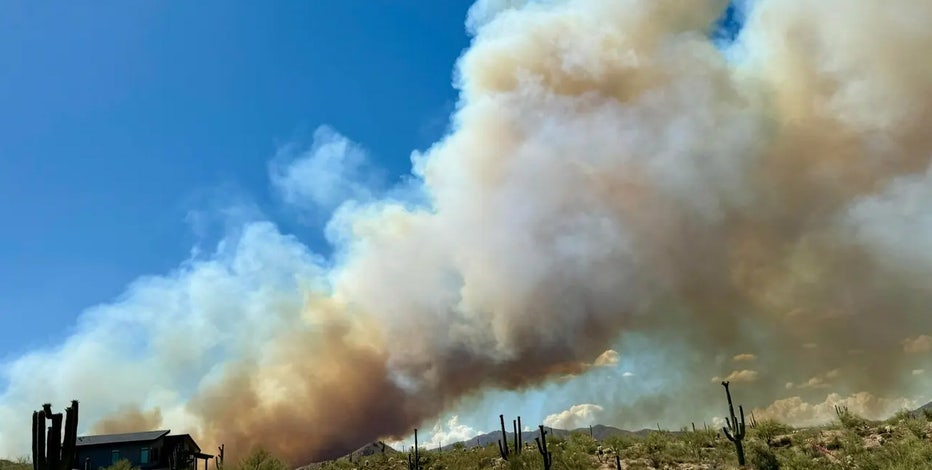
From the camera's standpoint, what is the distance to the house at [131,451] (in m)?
60.1

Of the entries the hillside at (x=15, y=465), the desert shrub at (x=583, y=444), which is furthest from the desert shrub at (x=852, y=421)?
the hillside at (x=15, y=465)

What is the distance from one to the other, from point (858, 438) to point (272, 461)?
46250mm

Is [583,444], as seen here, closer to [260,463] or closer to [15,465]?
[260,463]

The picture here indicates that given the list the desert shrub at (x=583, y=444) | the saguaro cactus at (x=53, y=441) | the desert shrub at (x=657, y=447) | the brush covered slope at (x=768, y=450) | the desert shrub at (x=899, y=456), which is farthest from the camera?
the desert shrub at (x=583, y=444)

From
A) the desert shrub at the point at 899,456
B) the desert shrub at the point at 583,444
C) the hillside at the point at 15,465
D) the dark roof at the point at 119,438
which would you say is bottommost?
the desert shrub at the point at 899,456

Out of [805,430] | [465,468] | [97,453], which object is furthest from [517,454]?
[97,453]

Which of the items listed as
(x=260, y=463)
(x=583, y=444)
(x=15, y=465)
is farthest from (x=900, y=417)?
(x=15, y=465)

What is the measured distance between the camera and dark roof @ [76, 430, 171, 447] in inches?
2409

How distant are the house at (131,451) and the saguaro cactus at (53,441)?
1451 inches

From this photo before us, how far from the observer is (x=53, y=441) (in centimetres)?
2448

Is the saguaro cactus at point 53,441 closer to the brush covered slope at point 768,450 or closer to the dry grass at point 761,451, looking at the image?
the dry grass at point 761,451

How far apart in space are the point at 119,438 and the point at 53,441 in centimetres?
4451

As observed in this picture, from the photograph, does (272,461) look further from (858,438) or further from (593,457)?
(858,438)

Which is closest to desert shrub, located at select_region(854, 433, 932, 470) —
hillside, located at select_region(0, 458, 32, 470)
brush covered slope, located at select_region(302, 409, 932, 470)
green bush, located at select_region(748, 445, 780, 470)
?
brush covered slope, located at select_region(302, 409, 932, 470)
